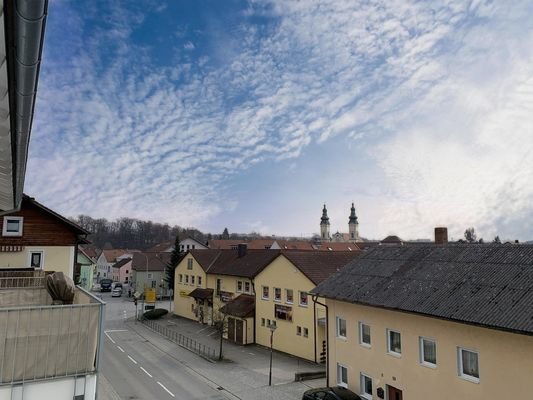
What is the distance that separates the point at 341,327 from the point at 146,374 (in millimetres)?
12459

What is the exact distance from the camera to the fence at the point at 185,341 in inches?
1172

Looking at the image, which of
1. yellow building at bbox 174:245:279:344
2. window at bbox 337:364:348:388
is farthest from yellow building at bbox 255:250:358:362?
window at bbox 337:364:348:388

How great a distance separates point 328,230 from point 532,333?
369 feet

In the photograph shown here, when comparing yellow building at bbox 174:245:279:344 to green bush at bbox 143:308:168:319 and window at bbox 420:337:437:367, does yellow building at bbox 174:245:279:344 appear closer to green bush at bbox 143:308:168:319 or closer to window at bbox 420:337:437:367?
green bush at bbox 143:308:168:319

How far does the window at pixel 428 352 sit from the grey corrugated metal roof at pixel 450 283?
4.80ft

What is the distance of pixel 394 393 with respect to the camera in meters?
16.9

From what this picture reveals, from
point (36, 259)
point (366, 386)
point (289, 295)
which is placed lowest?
point (366, 386)

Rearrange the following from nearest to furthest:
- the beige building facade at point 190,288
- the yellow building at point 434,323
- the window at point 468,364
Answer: the yellow building at point 434,323 < the window at point 468,364 < the beige building facade at point 190,288

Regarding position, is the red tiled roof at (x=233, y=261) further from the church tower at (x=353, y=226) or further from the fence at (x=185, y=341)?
the church tower at (x=353, y=226)

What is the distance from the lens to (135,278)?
70188 mm

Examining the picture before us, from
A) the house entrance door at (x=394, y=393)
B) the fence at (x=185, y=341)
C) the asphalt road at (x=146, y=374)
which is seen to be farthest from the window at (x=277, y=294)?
the house entrance door at (x=394, y=393)

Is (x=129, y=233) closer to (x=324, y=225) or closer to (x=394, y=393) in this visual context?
(x=324, y=225)

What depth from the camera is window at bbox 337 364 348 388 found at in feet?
64.8

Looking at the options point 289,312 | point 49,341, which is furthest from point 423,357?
point 289,312
